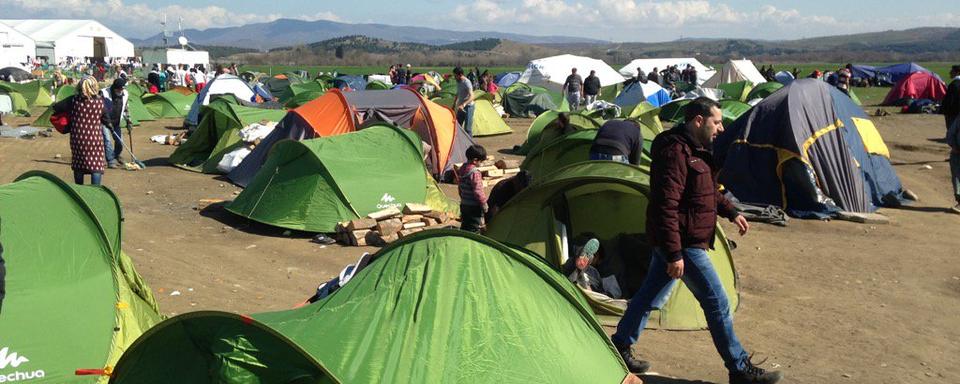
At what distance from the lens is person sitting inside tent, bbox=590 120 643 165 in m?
10.1

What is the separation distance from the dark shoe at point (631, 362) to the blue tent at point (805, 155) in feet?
20.7

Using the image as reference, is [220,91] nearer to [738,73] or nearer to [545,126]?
[545,126]

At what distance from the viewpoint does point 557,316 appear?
5.07 metres

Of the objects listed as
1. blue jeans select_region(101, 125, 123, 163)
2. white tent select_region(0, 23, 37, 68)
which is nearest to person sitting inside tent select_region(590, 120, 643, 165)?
blue jeans select_region(101, 125, 123, 163)

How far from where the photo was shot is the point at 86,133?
10414 millimetres

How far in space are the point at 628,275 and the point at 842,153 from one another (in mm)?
5364

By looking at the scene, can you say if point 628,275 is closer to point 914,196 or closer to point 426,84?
point 914,196

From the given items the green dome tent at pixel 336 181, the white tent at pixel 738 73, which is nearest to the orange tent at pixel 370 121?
the green dome tent at pixel 336 181

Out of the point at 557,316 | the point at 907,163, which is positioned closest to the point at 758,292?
the point at 557,316

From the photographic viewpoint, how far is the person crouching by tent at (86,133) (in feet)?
34.1

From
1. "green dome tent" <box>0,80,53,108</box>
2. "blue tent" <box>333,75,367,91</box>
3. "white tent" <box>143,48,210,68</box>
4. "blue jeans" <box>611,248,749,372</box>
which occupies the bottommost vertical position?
"blue jeans" <box>611,248,749,372</box>

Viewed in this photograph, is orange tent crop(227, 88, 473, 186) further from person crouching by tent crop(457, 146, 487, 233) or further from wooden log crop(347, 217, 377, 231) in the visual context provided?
person crouching by tent crop(457, 146, 487, 233)

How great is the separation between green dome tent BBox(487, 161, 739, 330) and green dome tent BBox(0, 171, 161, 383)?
318 centimetres

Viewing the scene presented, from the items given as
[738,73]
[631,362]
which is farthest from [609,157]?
[738,73]
